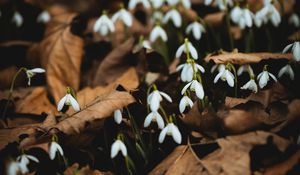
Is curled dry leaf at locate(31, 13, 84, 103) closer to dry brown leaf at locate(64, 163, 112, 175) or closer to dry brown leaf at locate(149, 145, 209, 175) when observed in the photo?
dry brown leaf at locate(64, 163, 112, 175)

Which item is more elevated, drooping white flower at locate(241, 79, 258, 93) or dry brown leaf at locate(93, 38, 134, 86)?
dry brown leaf at locate(93, 38, 134, 86)

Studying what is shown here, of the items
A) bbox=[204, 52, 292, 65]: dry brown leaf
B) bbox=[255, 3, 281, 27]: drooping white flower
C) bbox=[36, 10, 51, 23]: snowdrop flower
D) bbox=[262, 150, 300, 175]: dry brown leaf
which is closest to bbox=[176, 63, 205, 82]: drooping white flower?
bbox=[204, 52, 292, 65]: dry brown leaf

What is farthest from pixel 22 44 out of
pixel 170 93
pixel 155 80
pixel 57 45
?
pixel 170 93

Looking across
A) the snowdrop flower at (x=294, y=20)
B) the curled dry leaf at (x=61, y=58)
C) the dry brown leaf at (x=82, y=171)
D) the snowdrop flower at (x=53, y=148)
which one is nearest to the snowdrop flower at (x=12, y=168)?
the snowdrop flower at (x=53, y=148)

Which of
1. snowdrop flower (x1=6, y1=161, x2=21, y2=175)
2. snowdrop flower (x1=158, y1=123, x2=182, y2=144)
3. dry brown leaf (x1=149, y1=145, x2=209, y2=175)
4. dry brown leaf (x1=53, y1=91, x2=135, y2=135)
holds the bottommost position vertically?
dry brown leaf (x1=149, y1=145, x2=209, y2=175)

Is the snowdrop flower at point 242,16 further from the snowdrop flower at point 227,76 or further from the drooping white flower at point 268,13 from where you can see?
Result: the snowdrop flower at point 227,76

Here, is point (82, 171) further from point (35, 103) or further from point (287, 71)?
point (287, 71)

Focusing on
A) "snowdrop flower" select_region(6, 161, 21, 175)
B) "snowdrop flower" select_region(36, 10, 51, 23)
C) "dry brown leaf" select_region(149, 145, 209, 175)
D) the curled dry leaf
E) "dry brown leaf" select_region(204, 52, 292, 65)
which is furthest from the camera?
"snowdrop flower" select_region(36, 10, 51, 23)
